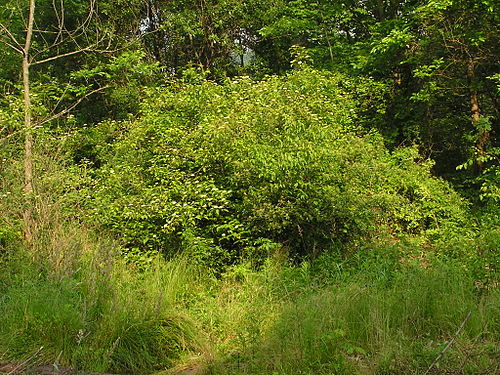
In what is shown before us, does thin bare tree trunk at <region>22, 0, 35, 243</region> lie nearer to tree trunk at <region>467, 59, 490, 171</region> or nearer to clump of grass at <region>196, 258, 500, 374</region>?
clump of grass at <region>196, 258, 500, 374</region>

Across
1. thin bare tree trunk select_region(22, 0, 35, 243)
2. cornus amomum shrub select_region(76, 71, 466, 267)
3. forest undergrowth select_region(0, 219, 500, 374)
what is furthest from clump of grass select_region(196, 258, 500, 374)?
thin bare tree trunk select_region(22, 0, 35, 243)

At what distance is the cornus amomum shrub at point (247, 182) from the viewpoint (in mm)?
8023

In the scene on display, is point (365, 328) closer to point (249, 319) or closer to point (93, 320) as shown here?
point (249, 319)

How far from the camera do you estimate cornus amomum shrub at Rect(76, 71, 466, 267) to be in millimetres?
8023

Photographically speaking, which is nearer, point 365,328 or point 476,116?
point 365,328

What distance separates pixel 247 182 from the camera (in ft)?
26.9

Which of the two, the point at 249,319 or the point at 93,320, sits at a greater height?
the point at 93,320

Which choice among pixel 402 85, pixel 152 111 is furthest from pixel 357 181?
pixel 402 85

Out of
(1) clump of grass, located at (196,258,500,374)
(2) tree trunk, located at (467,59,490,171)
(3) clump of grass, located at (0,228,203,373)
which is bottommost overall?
(1) clump of grass, located at (196,258,500,374)

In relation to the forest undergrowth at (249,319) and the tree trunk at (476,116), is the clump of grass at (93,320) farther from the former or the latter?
the tree trunk at (476,116)

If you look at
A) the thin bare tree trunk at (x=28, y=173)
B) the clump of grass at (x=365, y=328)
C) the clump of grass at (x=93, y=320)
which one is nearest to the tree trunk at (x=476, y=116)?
the clump of grass at (x=365, y=328)

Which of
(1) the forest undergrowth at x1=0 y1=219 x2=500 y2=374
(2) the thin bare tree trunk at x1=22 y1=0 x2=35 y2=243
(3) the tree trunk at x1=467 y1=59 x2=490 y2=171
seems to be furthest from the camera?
(3) the tree trunk at x1=467 y1=59 x2=490 y2=171

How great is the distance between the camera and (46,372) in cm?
437

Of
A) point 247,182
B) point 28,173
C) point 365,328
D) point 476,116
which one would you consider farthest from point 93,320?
point 476,116
